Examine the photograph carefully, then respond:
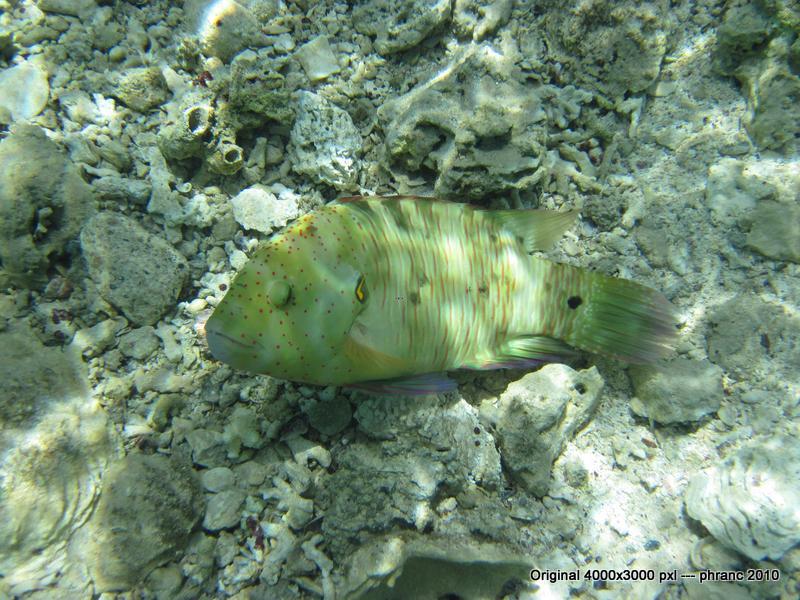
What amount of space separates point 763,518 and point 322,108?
12.9 feet

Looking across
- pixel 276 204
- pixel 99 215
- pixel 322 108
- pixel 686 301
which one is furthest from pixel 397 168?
pixel 686 301

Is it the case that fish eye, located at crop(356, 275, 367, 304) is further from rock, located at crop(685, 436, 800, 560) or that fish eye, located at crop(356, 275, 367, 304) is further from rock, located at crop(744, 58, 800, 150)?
rock, located at crop(744, 58, 800, 150)

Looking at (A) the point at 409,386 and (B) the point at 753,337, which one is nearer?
(A) the point at 409,386

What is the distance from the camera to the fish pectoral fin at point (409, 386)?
2.70m

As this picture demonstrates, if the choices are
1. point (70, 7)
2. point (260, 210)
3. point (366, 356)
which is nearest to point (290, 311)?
point (366, 356)

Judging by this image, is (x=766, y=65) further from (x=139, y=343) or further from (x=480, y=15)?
(x=139, y=343)

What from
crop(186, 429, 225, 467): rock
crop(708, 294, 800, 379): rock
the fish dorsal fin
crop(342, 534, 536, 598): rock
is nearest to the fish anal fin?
the fish dorsal fin

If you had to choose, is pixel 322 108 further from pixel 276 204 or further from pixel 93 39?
pixel 93 39

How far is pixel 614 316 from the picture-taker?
3.08 meters

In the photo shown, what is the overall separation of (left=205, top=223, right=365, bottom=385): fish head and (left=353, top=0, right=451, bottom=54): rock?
2.19 meters

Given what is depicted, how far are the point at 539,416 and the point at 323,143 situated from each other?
2538 millimetres

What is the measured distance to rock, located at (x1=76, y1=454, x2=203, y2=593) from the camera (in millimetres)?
2363

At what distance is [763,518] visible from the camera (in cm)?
252

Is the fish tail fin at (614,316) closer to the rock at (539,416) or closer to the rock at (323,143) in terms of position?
the rock at (539,416)
